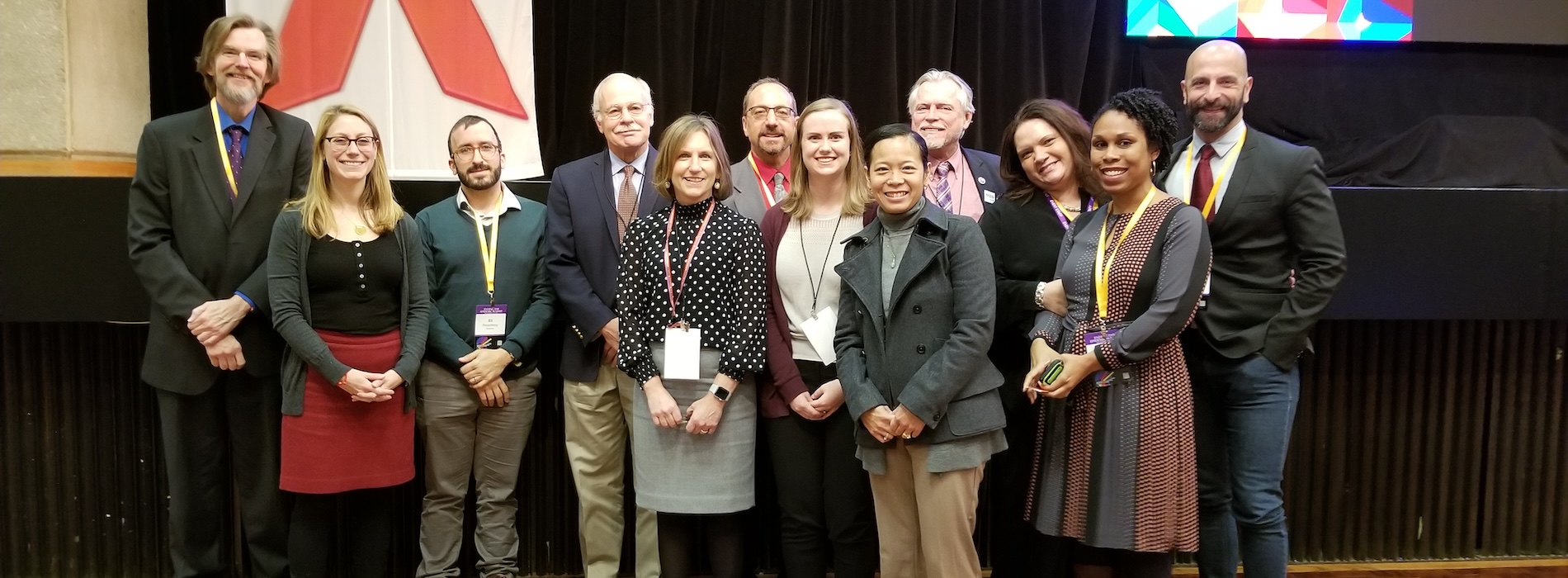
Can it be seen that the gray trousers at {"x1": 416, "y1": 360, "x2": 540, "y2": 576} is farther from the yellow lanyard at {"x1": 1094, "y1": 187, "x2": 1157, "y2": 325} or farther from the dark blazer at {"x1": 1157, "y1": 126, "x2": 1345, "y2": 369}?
the dark blazer at {"x1": 1157, "y1": 126, "x2": 1345, "y2": 369}

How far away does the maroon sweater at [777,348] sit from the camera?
2391mm

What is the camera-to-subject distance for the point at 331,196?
2.59m

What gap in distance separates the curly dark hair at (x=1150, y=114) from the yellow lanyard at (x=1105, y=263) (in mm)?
132

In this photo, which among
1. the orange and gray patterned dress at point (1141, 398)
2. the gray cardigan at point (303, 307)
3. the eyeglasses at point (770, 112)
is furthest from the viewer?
the eyeglasses at point (770, 112)

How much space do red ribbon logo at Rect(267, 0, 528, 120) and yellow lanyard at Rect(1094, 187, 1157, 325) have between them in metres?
2.58

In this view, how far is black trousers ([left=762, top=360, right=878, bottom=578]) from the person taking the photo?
2410 mm

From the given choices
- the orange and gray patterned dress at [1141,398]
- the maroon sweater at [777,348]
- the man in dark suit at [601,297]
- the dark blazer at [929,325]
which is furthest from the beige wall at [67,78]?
the orange and gray patterned dress at [1141,398]

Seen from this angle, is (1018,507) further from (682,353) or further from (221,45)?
(221,45)

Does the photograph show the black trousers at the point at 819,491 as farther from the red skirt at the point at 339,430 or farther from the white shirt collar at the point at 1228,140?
the white shirt collar at the point at 1228,140

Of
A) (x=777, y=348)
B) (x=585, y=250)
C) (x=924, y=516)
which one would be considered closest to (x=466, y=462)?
(x=585, y=250)

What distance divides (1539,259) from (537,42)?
3.95 metres

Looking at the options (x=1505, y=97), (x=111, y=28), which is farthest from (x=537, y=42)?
(x=1505, y=97)

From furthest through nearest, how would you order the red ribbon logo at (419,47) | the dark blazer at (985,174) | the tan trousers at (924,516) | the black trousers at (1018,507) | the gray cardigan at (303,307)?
the red ribbon logo at (419,47)
the dark blazer at (985,174)
the black trousers at (1018,507)
the gray cardigan at (303,307)
the tan trousers at (924,516)

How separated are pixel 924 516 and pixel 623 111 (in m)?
1.49
